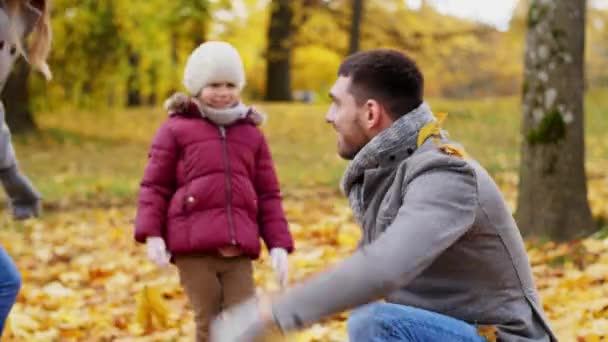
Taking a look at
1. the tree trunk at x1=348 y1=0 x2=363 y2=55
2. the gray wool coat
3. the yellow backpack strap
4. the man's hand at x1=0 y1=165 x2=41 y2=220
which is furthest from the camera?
the tree trunk at x1=348 y1=0 x2=363 y2=55

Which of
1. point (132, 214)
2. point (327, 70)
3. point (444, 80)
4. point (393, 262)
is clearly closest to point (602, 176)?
point (132, 214)

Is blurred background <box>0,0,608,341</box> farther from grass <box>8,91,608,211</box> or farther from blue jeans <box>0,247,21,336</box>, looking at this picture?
blue jeans <box>0,247,21,336</box>

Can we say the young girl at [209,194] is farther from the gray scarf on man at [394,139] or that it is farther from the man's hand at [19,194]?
the gray scarf on man at [394,139]

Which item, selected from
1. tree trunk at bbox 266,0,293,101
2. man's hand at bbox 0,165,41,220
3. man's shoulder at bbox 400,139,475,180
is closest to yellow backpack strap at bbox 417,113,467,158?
man's shoulder at bbox 400,139,475,180

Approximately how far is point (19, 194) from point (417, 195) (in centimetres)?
204

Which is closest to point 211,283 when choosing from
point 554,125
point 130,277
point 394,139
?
point 394,139

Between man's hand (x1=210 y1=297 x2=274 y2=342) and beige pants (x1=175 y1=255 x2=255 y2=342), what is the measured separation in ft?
6.00

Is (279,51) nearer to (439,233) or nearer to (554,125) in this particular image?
(554,125)

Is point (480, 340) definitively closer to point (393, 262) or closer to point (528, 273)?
point (528, 273)

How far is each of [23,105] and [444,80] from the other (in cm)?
1899

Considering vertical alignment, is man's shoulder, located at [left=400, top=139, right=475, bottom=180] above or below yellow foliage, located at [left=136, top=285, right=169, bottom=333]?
above

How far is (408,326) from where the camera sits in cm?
263

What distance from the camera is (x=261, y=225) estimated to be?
4180 mm

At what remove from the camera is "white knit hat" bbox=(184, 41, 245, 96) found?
400 cm
